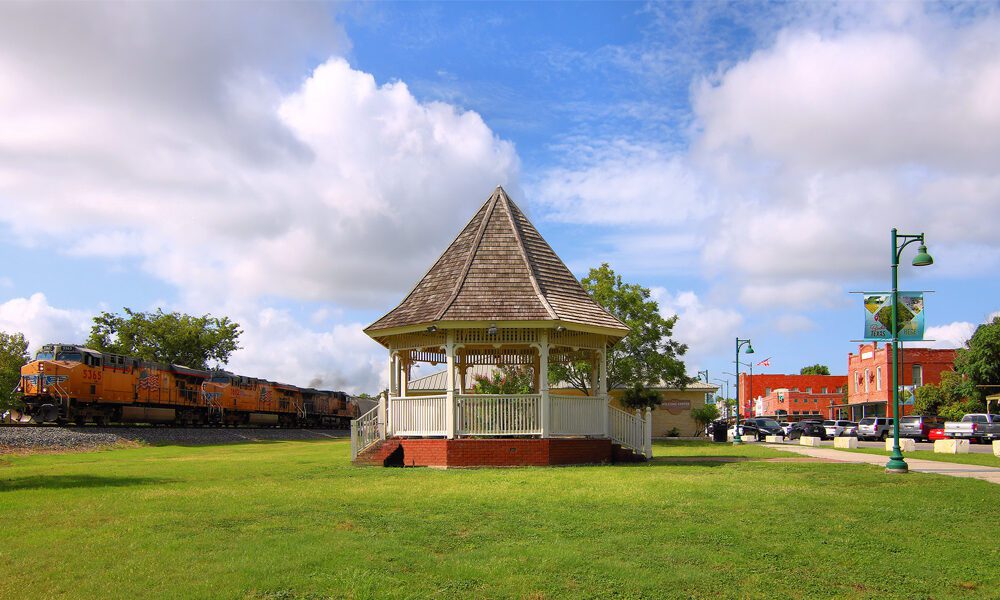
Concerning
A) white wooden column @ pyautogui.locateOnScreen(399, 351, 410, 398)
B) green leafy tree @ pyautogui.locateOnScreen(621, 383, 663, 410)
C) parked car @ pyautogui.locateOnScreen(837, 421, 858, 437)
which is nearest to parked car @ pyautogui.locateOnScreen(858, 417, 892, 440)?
parked car @ pyautogui.locateOnScreen(837, 421, 858, 437)

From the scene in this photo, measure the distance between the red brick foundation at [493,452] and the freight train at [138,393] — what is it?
82.4ft

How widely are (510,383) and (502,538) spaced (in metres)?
31.3

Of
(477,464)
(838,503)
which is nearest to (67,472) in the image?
(477,464)

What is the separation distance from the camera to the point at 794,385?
408 feet

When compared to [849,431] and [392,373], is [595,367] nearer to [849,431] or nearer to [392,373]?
Answer: [392,373]

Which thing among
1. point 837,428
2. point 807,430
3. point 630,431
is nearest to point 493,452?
point 630,431

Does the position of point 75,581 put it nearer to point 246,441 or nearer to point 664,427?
point 246,441

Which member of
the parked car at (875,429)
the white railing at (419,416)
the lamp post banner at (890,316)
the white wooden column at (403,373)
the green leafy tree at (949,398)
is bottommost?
the parked car at (875,429)

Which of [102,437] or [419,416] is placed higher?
[419,416]

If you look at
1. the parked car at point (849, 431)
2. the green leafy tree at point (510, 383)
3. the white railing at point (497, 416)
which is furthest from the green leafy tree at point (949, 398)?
the white railing at point (497, 416)

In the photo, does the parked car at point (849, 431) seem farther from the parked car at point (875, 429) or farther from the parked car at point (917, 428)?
the parked car at point (917, 428)

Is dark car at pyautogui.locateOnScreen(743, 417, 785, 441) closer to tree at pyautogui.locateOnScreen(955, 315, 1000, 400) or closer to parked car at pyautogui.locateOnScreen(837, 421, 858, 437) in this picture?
parked car at pyautogui.locateOnScreen(837, 421, 858, 437)

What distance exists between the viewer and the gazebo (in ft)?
67.1

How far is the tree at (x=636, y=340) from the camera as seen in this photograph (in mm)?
43219
